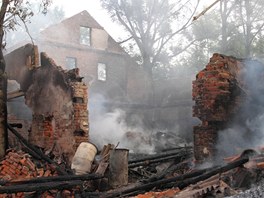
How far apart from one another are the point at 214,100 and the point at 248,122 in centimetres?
103

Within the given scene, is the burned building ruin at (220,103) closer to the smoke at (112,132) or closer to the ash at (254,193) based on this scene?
the ash at (254,193)

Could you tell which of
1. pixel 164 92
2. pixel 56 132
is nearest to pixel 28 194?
pixel 56 132

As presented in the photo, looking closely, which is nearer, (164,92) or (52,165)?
(52,165)

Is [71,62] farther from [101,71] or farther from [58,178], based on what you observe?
[58,178]

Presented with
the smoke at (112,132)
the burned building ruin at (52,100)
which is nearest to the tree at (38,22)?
the smoke at (112,132)

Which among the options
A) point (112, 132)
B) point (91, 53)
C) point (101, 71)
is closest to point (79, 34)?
point (91, 53)

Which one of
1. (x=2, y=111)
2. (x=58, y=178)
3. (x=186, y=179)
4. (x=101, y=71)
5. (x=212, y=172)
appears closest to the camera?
(x=212, y=172)

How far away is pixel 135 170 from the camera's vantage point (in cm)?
1141

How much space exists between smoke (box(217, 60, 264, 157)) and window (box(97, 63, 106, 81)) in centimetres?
2174

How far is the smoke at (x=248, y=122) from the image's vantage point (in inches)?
362

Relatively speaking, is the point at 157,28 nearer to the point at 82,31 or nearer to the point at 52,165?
the point at 82,31

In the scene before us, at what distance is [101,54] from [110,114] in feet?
31.4

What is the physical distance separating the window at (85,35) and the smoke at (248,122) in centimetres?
2271

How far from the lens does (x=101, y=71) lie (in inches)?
1232
